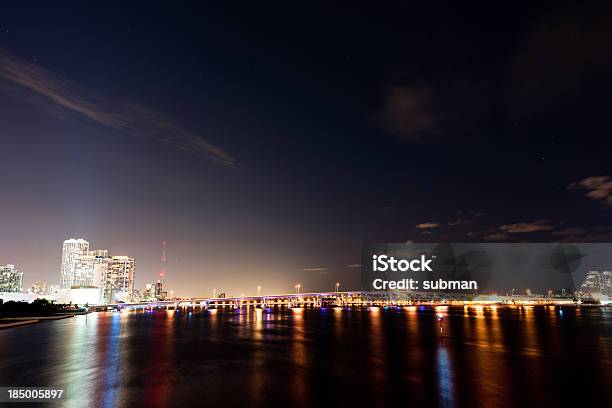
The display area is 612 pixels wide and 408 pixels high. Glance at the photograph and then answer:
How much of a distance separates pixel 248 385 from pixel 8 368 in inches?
831

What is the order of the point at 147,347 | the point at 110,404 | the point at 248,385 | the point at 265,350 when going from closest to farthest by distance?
the point at 110,404 < the point at 248,385 < the point at 265,350 < the point at 147,347

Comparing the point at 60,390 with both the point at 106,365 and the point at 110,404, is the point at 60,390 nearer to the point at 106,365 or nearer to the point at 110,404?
the point at 110,404

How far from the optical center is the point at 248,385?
25469 mm

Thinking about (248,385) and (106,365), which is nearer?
(248,385)

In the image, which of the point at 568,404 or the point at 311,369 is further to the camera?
the point at 311,369

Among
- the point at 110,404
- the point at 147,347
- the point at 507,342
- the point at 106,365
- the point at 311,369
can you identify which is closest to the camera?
the point at 110,404

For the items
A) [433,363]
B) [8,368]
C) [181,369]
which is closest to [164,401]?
[181,369]

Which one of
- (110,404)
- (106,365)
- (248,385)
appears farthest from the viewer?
(106,365)

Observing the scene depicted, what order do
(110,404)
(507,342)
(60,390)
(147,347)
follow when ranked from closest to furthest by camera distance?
(110,404), (60,390), (147,347), (507,342)

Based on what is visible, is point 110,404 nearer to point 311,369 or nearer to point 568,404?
point 311,369

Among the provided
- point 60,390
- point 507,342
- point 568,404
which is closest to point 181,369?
point 60,390

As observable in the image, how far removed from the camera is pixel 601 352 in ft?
149

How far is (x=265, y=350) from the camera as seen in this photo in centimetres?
4347

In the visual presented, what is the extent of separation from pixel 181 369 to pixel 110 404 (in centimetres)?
1093
